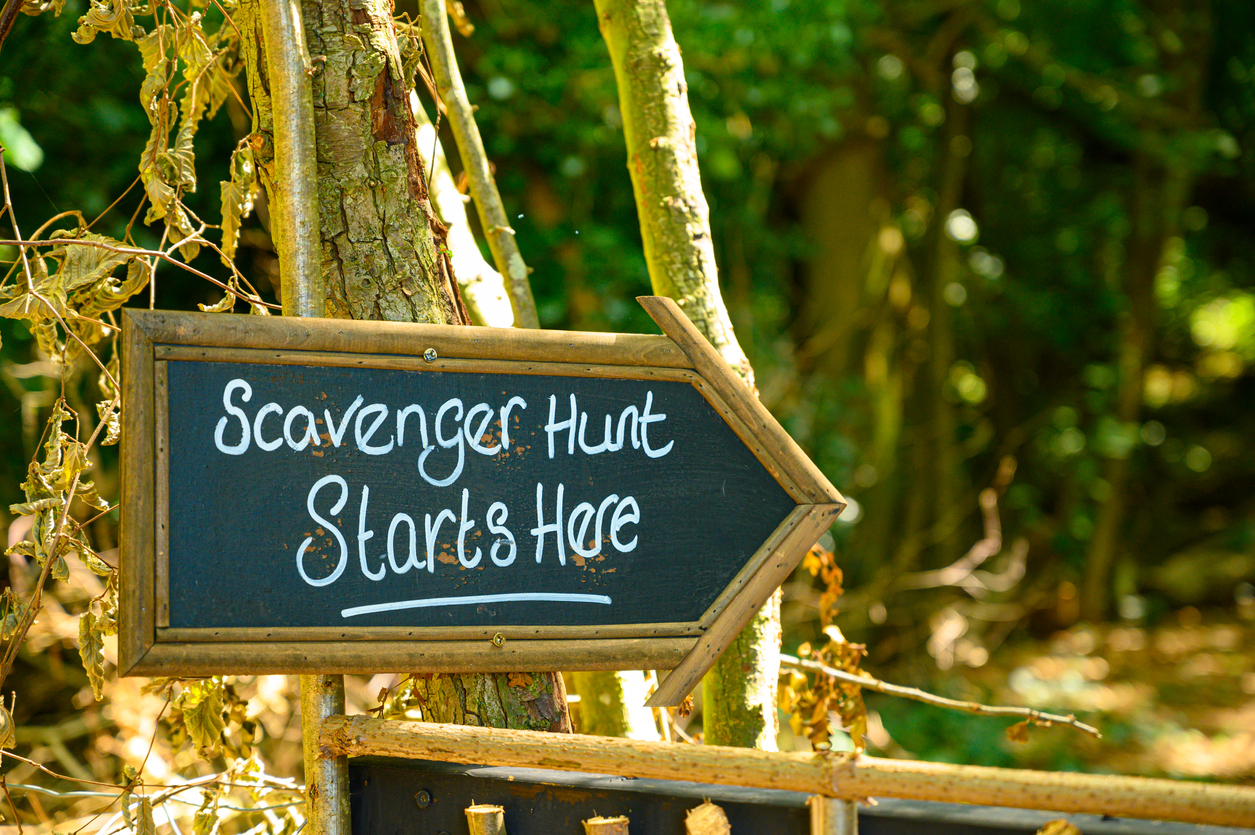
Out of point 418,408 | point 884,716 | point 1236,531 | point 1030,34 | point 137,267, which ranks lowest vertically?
point 884,716

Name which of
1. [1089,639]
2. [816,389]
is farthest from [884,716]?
[1089,639]

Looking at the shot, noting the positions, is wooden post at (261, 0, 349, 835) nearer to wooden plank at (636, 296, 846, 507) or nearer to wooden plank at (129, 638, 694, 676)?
wooden plank at (129, 638, 694, 676)

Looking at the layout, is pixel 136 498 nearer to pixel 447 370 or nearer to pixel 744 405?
pixel 447 370

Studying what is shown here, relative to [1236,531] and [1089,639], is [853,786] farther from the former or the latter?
[1236,531]

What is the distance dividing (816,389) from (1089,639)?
10.3ft

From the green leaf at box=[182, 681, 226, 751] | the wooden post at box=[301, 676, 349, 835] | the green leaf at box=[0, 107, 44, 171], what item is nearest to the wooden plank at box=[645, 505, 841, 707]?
the wooden post at box=[301, 676, 349, 835]

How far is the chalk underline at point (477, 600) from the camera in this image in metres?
1.09

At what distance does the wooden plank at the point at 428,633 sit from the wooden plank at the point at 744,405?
9.4 inches

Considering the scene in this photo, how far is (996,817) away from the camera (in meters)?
0.87

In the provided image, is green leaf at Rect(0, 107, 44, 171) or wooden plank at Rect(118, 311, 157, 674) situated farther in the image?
green leaf at Rect(0, 107, 44, 171)

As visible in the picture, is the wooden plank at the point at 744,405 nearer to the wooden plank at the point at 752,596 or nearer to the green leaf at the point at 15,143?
the wooden plank at the point at 752,596

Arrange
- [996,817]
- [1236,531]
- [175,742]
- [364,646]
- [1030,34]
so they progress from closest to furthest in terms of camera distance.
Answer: [996,817]
[364,646]
[175,742]
[1030,34]
[1236,531]

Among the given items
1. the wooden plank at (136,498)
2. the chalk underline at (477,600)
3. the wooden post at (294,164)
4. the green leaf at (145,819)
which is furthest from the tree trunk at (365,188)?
the green leaf at (145,819)

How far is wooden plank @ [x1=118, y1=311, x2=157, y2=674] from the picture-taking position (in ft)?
3.32
